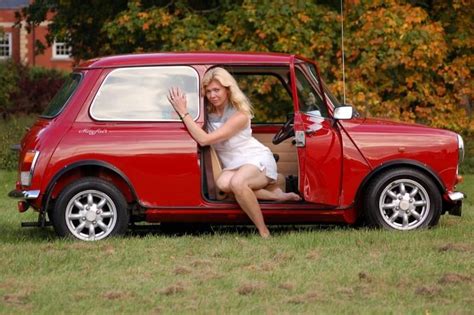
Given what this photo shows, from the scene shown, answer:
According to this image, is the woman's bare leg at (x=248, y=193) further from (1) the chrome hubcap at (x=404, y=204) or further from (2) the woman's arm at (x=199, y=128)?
(1) the chrome hubcap at (x=404, y=204)

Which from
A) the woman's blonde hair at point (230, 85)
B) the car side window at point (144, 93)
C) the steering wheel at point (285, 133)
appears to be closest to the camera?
the woman's blonde hair at point (230, 85)

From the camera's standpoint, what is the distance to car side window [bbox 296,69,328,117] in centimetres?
1215

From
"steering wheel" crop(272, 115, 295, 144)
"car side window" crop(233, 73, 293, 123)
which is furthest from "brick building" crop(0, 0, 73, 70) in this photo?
"steering wheel" crop(272, 115, 295, 144)

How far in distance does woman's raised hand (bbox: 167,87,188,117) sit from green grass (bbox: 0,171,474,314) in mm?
1109

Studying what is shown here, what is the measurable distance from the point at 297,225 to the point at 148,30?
A: 1320cm

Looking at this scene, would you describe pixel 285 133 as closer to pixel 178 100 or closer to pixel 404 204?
pixel 178 100

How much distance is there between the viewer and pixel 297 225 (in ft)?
44.1

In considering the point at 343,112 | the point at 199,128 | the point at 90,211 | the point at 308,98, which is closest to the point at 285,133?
the point at 308,98

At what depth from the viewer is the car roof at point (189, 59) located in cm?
1198

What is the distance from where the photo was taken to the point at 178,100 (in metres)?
11.8

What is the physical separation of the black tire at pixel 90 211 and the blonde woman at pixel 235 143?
873 millimetres

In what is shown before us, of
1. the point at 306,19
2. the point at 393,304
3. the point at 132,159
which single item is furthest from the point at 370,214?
the point at 306,19

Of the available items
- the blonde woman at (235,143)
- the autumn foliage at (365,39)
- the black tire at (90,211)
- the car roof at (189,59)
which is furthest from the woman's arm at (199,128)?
the autumn foliage at (365,39)

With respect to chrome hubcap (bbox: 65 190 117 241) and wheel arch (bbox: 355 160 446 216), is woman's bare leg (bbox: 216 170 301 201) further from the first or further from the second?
chrome hubcap (bbox: 65 190 117 241)
